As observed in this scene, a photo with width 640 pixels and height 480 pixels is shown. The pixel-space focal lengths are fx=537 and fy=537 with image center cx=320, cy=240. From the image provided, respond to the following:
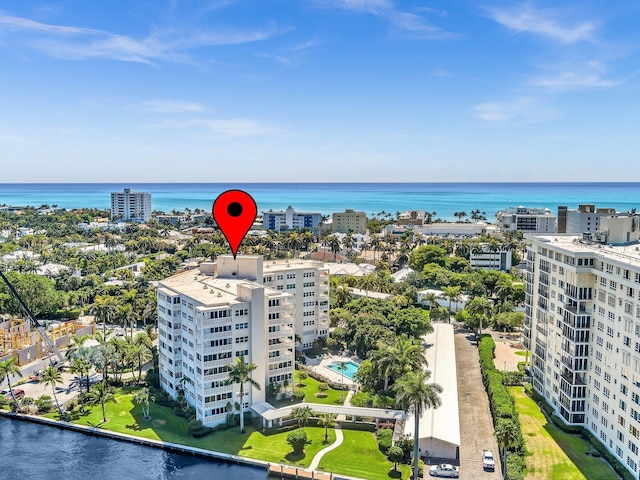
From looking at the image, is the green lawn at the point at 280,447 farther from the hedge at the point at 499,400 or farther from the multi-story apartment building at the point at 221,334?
the hedge at the point at 499,400

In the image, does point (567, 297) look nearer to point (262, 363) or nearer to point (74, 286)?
point (262, 363)

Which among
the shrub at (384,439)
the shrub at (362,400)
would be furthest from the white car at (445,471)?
the shrub at (362,400)

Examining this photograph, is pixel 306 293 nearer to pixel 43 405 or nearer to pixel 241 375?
pixel 241 375

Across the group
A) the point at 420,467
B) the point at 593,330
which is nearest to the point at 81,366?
the point at 420,467

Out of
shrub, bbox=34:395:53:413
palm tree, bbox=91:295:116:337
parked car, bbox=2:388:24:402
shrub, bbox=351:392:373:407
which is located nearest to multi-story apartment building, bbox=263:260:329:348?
shrub, bbox=351:392:373:407

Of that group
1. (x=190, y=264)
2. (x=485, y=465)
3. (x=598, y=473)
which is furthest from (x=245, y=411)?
(x=190, y=264)

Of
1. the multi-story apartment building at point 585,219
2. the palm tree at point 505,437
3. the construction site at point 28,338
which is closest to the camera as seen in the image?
the palm tree at point 505,437
